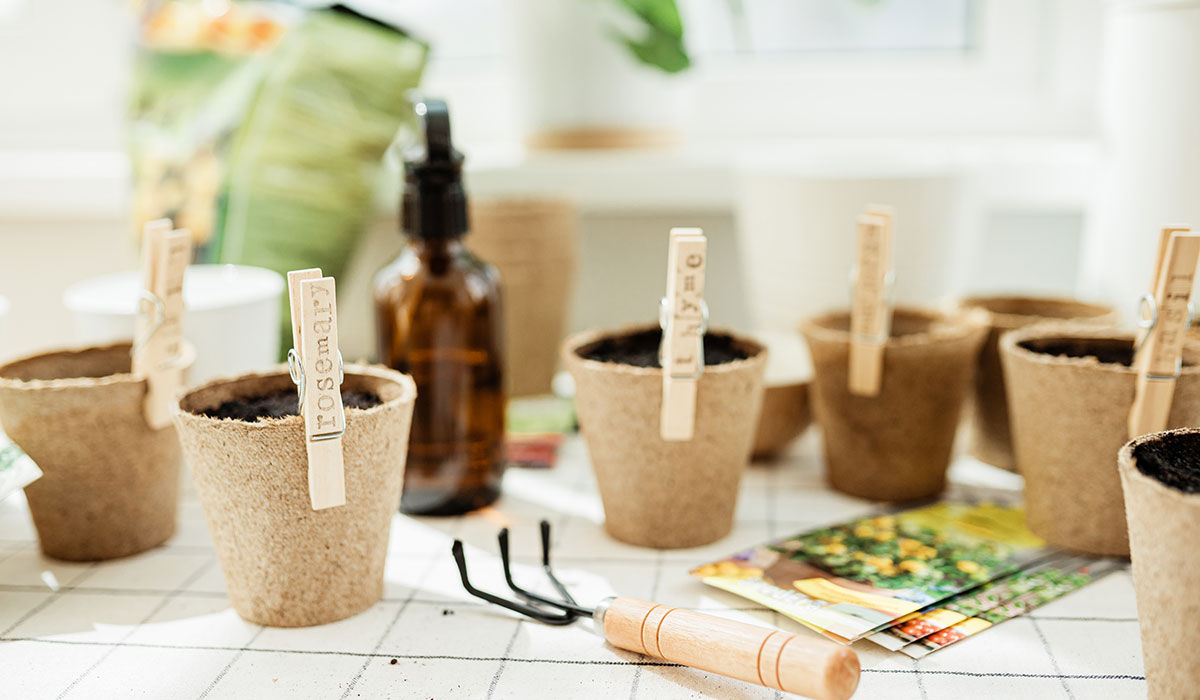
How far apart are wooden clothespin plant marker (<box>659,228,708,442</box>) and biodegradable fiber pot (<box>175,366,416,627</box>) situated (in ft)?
0.54

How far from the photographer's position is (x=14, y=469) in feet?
2.02

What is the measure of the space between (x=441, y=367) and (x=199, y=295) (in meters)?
0.21

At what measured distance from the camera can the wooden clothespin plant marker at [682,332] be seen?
2.04 feet

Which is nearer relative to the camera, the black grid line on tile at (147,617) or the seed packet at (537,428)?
the black grid line on tile at (147,617)

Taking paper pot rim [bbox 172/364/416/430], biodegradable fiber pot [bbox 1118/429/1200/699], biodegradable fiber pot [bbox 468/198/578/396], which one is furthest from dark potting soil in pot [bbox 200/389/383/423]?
biodegradable fiber pot [bbox 1118/429/1200/699]

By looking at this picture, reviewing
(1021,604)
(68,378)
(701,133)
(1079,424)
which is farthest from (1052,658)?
(701,133)

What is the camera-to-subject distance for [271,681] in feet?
1.74

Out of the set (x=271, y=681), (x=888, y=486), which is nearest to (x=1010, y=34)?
(x=888, y=486)

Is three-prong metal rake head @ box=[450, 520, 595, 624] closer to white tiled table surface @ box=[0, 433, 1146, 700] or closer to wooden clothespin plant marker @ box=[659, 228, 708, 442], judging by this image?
white tiled table surface @ box=[0, 433, 1146, 700]

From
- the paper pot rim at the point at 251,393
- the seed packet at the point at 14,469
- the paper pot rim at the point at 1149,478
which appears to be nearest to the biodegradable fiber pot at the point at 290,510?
the paper pot rim at the point at 251,393

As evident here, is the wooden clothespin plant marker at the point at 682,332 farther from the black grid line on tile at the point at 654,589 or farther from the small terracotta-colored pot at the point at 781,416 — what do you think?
the small terracotta-colored pot at the point at 781,416

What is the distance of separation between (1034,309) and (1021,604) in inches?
14.6

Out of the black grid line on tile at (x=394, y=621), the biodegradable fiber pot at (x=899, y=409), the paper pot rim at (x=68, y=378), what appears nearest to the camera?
the black grid line on tile at (x=394, y=621)

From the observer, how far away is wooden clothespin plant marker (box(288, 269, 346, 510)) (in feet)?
1.75
